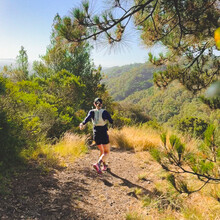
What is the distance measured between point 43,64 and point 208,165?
18079 millimetres

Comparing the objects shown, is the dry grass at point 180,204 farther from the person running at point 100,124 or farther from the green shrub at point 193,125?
the green shrub at point 193,125

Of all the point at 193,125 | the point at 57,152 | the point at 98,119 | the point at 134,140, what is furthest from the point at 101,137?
the point at 193,125

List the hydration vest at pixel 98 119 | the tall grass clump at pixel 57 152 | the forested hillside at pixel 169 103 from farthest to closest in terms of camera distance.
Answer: the forested hillside at pixel 169 103 < the tall grass clump at pixel 57 152 < the hydration vest at pixel 98 119

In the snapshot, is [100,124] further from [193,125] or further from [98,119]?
[193,125]

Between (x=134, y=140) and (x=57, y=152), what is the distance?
9.26 ft

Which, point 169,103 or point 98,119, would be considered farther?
point 169,103

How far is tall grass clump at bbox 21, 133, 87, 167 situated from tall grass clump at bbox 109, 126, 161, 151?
5.24 ft

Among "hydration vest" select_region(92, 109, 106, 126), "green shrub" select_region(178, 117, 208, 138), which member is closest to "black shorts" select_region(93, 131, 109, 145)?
"hydration vest" select_region(92, 109, 106, 126)

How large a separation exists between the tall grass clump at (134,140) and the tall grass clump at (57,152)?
160cm

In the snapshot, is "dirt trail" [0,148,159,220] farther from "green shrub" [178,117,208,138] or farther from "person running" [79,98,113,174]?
"green shrub" [178,117,208,138]

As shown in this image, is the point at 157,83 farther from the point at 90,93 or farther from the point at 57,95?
the point at 90,93

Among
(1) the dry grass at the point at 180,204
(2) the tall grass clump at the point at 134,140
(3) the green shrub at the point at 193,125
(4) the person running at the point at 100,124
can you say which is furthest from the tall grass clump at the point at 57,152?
(3) the green shrub at the point at 193,125

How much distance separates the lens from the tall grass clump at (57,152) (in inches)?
170

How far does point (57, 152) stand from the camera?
5152mm
